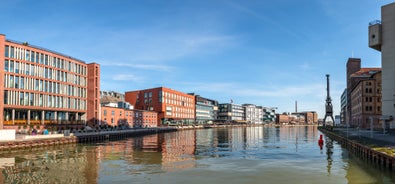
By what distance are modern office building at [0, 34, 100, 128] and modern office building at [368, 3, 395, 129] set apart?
282 feet

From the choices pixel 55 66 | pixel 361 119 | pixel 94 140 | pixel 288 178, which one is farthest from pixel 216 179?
pixel 361 119

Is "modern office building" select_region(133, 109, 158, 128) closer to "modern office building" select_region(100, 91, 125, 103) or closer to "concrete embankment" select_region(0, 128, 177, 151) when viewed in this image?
"modern office building" select_region(100, 91, 125, 103)

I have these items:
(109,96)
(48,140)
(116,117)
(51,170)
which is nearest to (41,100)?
(48,140)

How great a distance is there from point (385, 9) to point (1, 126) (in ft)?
312

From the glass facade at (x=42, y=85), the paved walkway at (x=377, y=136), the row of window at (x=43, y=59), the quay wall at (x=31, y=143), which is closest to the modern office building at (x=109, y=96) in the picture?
the glass facade at (x=42, y=85)

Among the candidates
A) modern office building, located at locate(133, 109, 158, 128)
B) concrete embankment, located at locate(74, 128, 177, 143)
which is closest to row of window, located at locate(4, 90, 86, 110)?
concrete embankment, located at locate(74, 128, 177, 143)

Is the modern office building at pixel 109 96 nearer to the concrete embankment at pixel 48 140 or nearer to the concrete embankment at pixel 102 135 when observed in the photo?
the concrete embankment at pixel 102 135

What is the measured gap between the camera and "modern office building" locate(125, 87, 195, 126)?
170 meters

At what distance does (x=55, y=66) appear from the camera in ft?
328

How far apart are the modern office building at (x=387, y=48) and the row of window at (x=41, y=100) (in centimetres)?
8759

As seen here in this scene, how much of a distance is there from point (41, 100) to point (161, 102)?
79.7 m

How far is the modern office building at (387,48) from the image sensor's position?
263 feet

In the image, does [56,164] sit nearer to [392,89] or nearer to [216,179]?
[216,179]

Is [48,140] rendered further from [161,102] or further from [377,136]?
[161,102]
